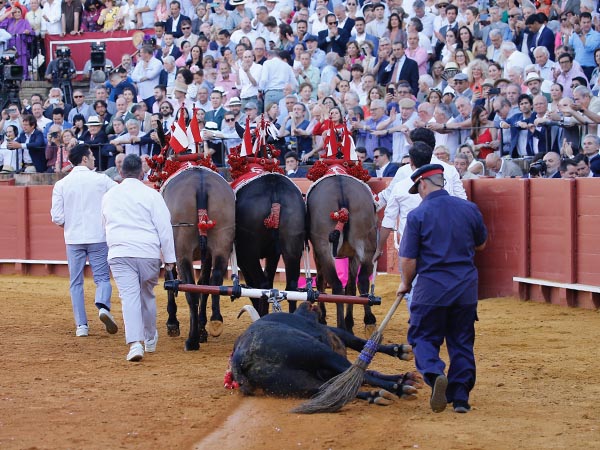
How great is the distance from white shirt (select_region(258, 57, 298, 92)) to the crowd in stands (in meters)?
0.02

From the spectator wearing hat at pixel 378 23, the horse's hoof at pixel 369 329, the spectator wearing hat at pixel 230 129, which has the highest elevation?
the spectator wearing hat at pixel 378 23

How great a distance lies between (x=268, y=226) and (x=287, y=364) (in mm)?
3303

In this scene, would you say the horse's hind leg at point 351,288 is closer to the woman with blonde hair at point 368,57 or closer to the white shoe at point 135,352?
the white shoe at point 135,352

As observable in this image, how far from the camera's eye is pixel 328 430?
709 centimetres

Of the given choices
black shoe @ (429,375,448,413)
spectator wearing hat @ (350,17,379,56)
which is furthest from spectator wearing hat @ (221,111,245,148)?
black shoe @ (429,375,448,413)

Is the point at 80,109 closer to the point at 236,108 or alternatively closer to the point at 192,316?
the point at 236,108

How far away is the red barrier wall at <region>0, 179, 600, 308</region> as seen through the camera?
13.4 metres

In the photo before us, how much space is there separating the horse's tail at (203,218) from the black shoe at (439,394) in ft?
13.1

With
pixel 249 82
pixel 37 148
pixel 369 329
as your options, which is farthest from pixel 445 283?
pixel 37 148

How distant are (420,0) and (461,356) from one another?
44.1 ft

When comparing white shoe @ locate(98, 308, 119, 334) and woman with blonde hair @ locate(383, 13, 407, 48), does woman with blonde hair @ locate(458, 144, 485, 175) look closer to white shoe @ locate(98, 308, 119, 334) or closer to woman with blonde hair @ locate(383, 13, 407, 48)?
woman with blonde hair @ locate(383, 13, 407, 48)

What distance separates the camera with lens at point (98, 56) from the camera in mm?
24891

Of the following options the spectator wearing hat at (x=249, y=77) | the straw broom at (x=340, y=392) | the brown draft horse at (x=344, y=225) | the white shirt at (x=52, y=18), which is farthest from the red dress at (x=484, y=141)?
the white shirt at (x=52, y=18)

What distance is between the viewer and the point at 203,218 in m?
10.9
